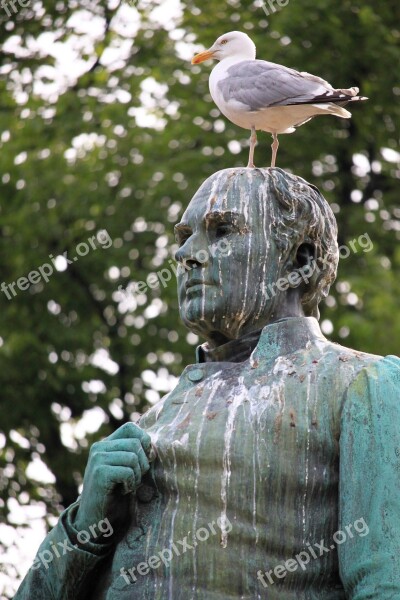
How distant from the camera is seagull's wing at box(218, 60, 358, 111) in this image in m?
9.05

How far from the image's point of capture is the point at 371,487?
18.5ft

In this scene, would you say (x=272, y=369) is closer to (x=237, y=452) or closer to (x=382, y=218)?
(x=237, y=452)

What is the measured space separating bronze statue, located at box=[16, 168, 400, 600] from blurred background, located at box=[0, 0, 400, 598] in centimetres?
855

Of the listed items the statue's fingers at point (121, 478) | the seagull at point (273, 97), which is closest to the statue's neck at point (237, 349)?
the statue's fingers at point (121, 478)

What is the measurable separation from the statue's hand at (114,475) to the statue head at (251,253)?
1.78ft

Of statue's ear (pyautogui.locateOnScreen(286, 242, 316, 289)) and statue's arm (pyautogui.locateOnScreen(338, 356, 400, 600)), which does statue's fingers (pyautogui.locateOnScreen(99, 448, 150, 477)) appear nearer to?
statue's arm (pyautogui.locateOnScreen(338, 356, 400, 600))

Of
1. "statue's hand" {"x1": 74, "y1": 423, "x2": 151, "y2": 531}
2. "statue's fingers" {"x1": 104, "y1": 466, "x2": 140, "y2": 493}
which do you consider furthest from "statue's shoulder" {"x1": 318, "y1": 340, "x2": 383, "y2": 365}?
"statue's fingers" {"x1": 104, "y1": 466, "x2": 140, "y2": 493}

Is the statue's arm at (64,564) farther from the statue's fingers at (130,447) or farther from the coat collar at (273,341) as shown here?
the coat collar at (273,341)

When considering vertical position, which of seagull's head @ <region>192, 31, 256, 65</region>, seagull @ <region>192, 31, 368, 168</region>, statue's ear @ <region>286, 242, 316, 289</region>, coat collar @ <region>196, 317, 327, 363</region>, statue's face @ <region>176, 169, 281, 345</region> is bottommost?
seagull's head @ <region>192, 31, 256, 65</region>

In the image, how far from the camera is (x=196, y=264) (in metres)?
6.24

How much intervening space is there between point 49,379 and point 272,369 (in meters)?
9.91

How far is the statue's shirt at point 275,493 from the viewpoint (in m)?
5.63

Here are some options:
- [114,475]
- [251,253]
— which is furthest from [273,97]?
[114,475]

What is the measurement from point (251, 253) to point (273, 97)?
2.97 meters
